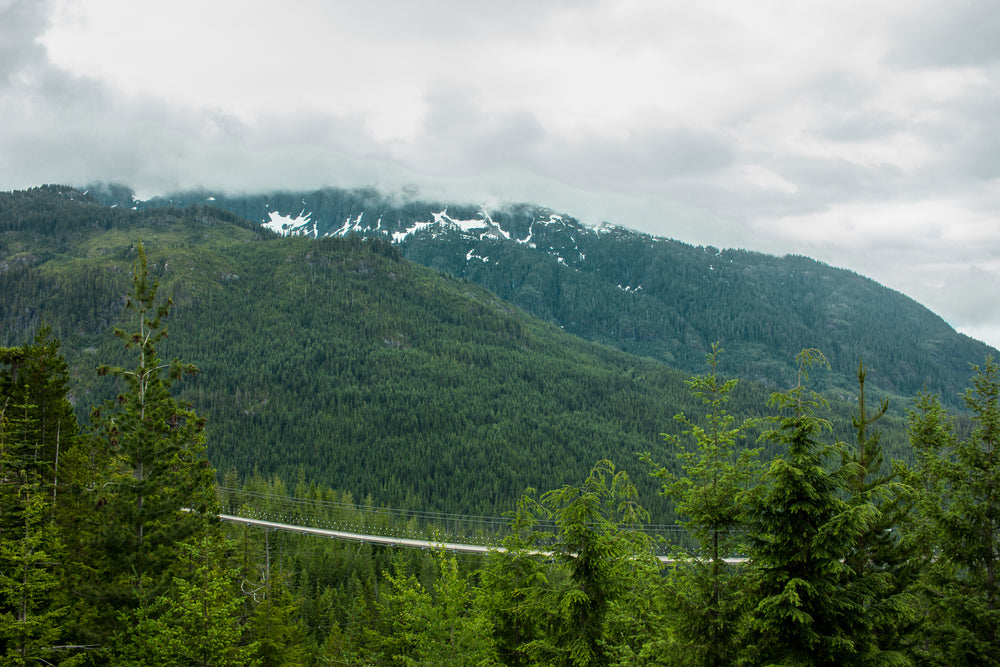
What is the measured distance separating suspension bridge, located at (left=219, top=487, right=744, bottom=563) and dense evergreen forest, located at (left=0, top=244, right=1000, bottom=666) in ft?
108

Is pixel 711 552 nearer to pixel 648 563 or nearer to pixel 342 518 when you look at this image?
pixel 648 563

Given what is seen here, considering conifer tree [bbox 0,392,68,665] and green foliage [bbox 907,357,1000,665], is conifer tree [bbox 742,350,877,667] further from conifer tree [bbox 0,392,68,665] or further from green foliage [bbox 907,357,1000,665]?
conifer tree [bbox 0,392,68,665]

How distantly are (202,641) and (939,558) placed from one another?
2331cm

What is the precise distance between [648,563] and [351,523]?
77.9m

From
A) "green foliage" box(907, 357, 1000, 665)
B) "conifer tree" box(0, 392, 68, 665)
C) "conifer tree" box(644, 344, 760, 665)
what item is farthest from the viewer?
"conifer tree" box(0, 392, 68, 665)

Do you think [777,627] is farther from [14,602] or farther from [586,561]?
[14,602]

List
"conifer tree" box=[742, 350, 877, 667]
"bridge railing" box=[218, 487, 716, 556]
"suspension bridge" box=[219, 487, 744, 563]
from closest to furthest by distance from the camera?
1. "conifer tree" box=[742, 350, 877, 667]
2. "suspension bridge" box=[219, 487, 744, 563]
3. "bridge railing" box=[218, 487, 716, 556]

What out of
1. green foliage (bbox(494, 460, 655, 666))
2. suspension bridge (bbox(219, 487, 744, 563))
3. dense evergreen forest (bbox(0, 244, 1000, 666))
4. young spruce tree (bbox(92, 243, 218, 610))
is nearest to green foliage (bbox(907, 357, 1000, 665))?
dense evergreen forest (bbox(0, 244, 1000, 666))

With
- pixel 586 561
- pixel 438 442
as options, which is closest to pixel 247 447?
pixel 438 442

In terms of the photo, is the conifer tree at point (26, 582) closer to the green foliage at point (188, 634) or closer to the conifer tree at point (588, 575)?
the green foliage at point (188, 634)

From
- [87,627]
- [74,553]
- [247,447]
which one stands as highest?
[74,553]

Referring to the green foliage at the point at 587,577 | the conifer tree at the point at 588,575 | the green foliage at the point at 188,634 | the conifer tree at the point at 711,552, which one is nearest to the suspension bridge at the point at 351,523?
the green foliage at the point at 188,634

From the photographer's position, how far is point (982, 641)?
16797 millimetres

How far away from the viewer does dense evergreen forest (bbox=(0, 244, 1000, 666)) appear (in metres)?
13.7
